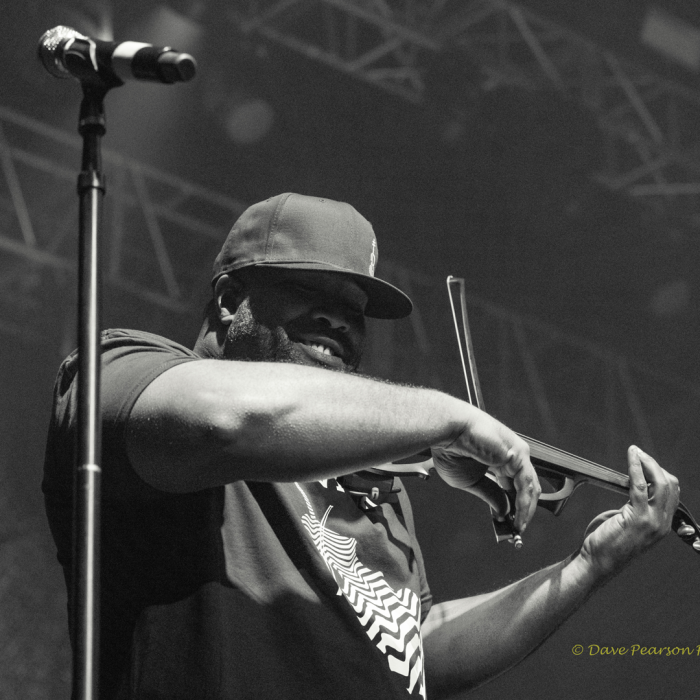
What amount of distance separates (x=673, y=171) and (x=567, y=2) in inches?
42.7

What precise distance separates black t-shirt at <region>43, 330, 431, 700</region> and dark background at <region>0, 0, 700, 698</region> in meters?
2.07

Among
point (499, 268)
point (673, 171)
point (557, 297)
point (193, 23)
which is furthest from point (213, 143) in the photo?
point (673, 171)

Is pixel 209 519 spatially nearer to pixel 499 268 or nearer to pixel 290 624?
pixel 290 624

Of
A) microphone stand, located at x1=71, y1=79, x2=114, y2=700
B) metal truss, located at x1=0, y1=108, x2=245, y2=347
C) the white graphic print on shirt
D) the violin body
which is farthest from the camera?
metal truss, located at x1=0, y1=108, x2=245, y2=347

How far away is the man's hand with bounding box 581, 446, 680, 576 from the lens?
2.31 metres

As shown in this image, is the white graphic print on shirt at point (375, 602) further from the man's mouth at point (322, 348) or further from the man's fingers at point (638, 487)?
the man's fingers at point (638, 487)

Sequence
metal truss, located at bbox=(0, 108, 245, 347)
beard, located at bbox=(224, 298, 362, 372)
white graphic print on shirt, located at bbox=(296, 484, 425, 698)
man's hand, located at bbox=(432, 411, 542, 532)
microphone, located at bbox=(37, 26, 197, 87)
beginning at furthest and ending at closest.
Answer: metal truss, located at bbox=(0, 108, 245, 347) < beard, located at bbox=(224, 298, 362, 372) < white graphic print on shirt, located at bbox=(296, 484, 425, 698) < man's hand, located at bbox=(432, 411, 542, 532) < microphone, located at bbox=(37, 26, 197, 87)

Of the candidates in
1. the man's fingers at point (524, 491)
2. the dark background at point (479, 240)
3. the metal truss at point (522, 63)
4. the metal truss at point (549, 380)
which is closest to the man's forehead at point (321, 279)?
the man's fingers at point (524, 491)

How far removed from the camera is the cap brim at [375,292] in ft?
7.39

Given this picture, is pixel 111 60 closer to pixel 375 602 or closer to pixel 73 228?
pixel 375 602

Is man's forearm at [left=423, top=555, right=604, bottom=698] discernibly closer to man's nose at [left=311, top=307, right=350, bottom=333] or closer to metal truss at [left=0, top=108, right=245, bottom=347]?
man's nose at [left=311, top=307, right=350, bottom=333]

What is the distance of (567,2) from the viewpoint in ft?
17.2

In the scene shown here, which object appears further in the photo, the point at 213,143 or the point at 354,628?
the point at 213,143

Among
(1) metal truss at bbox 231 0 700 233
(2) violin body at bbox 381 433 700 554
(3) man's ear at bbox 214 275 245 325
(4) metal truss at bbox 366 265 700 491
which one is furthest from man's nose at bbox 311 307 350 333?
(4) metal truss at bbox 366 265 700 491
